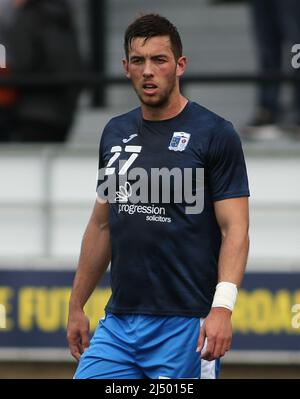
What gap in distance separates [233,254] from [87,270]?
804 millimetres

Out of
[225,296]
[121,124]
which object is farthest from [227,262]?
[121,124]

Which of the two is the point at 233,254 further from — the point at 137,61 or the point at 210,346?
the point at 137,61

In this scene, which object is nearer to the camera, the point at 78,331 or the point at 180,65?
the point at 180,65

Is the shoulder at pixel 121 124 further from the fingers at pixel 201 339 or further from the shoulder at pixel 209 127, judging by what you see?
the fingers at pixel 201 339

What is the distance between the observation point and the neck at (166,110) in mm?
5699

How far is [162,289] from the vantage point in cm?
568

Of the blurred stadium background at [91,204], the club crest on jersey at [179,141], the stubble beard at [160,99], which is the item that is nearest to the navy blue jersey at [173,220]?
the club crest on jersey at [179,141]

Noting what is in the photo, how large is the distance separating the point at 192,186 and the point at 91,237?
62cm

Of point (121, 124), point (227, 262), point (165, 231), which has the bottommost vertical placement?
point (227, 262)

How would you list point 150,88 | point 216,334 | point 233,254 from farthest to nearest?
point 150,88 → point 233,254 → point 216,334

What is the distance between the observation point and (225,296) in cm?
546

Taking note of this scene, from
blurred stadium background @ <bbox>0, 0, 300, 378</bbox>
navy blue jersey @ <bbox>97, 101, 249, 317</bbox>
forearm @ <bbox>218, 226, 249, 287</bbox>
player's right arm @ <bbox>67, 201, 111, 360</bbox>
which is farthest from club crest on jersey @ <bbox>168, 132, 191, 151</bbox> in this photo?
blurred stadium background @ <bbox>0, 0, 300, 378</bbox>

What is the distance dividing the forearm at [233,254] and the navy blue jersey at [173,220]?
147mm
